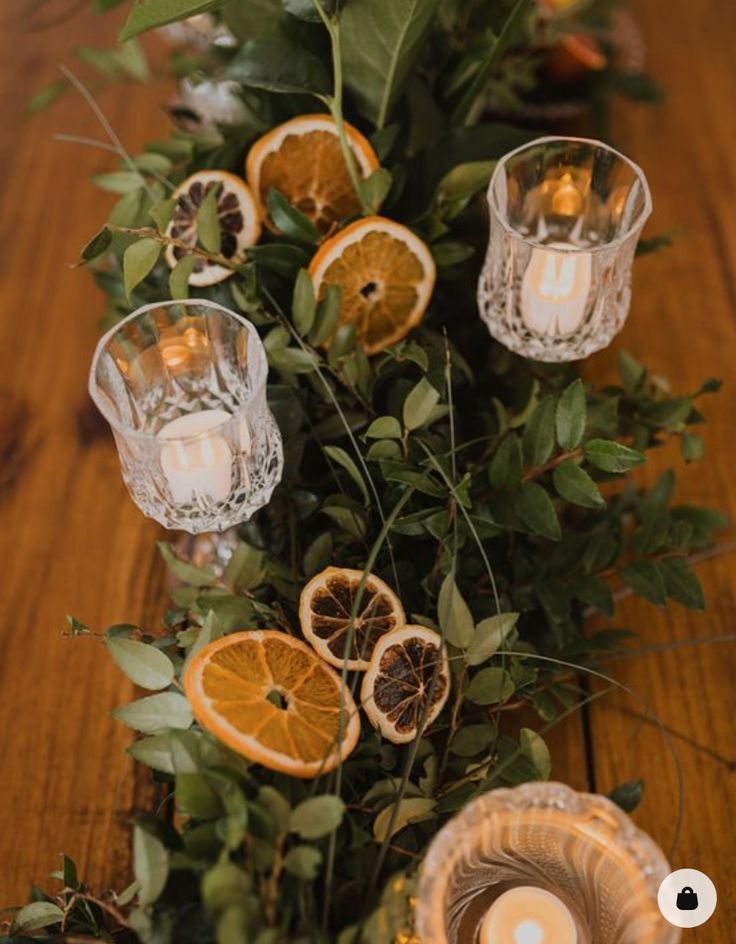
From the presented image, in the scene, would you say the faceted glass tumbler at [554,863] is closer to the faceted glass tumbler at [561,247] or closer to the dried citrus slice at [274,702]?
the dried citrus slice at [274,702]

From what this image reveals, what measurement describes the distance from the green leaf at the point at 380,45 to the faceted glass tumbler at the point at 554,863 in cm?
47

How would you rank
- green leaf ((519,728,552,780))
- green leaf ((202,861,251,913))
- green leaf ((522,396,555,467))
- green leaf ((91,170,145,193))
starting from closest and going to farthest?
1. green leaf ((202,861,251,913))
2. green leaf ((519,728,552,780))
3. green leaf ((522,396,555,467))
4. green leaf ((91,170,145,193))

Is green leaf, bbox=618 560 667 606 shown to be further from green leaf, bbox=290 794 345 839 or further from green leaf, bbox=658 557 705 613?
green leaf, bbox=290 794 345 839

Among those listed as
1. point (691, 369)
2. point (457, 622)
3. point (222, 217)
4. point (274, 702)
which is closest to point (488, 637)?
point (457, 622)

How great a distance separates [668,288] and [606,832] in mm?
603

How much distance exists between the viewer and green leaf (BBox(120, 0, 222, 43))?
0.58m

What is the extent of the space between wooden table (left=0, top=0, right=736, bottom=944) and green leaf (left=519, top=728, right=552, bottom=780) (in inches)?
6.3

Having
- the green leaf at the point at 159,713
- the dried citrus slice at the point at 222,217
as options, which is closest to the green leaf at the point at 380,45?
the dried citrus slice at the point at 222,217

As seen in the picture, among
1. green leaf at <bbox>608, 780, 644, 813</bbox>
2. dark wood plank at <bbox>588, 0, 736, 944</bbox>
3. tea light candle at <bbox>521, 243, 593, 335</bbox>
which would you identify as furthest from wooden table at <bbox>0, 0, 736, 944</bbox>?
tea light candle at <bbox>521, 243, 593, 335</bbox>

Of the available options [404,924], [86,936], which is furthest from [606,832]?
[86,936]

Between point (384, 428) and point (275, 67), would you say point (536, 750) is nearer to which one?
point (384, 428)

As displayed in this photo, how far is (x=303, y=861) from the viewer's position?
434 millimetres

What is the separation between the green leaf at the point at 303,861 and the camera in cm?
43

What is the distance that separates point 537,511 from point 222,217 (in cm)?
28
